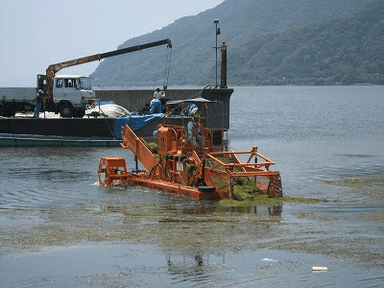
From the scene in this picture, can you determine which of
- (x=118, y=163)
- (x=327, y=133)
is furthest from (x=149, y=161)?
(x=327, y=133)

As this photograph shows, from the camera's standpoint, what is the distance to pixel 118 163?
2661 cm

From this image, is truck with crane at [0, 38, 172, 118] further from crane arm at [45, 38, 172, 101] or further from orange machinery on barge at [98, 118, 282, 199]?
orange machinery on barge at [98, 118, 282, 199]

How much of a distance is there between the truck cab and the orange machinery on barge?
61.9 ft

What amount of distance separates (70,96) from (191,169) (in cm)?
2325

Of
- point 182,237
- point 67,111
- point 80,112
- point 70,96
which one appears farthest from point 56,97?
point 182,237

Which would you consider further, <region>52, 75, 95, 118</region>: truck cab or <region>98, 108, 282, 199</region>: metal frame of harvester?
<region>52, 75, 95, 118</region>: truck cab

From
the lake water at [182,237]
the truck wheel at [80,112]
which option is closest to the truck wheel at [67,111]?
the truck wheel at [80,112]

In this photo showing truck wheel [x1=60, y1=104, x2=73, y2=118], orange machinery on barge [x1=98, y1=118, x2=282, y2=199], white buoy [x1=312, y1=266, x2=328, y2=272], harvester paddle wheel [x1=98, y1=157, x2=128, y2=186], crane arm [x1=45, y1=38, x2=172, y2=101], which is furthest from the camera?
crane arm [x1=45, y1=38, x2=172, y2=101]

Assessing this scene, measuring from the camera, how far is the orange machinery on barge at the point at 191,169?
22234mm

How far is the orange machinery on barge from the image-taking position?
2223 centimetres

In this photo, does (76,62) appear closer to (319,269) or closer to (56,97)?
(56,97)

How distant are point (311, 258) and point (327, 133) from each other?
42074mm

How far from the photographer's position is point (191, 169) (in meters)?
23.1

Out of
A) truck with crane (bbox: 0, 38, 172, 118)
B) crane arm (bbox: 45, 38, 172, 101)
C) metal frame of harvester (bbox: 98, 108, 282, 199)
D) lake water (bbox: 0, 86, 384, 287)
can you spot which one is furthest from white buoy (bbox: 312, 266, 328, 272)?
crane arm (bbox: 45, 38, 172, 101)
